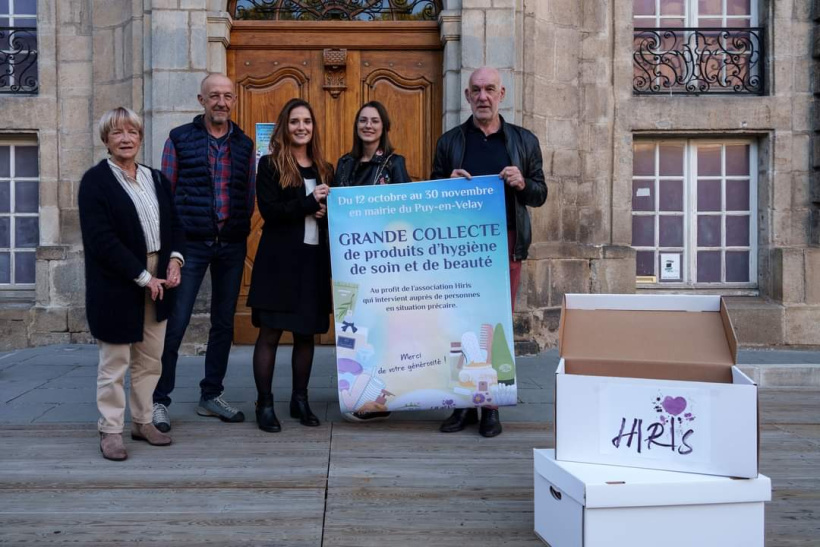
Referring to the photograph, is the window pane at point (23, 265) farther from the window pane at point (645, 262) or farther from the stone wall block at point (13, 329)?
the window pane at point (645, 262)

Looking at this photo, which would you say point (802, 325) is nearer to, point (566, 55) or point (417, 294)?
point (566, 55)

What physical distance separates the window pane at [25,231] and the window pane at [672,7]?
700cm

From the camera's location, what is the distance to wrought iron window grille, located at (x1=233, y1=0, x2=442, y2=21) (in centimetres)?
803

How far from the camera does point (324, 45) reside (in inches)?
312

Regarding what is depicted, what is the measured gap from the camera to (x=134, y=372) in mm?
4488

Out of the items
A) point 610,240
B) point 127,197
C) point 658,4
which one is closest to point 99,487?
point 127,197

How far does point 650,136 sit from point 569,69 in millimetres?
1225

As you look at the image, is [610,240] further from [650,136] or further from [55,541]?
[55,541]

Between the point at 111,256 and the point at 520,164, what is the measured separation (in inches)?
95.3

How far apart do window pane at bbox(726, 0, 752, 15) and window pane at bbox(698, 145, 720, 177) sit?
1.45 meters

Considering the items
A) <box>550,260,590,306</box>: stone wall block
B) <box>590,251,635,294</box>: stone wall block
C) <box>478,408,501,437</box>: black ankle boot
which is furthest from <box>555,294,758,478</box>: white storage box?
<box>590,251,635,294</box>: stone wall block

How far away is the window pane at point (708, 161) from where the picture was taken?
8.77 metres

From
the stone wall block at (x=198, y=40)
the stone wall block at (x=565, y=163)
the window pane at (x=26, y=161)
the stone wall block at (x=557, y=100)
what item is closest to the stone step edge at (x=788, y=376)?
the stone wall block at (x=565, y=163)

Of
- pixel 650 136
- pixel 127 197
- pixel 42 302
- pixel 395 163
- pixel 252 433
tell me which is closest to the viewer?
pixel 127 197
